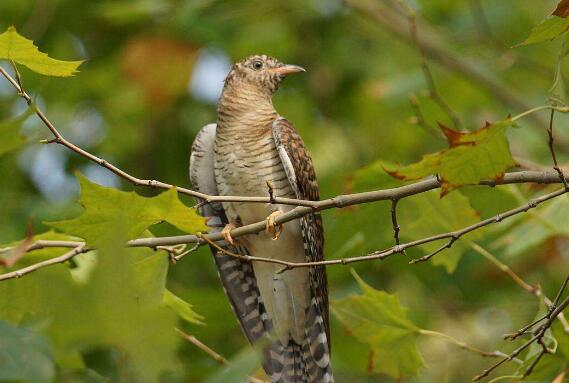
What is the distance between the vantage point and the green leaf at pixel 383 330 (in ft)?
11.1

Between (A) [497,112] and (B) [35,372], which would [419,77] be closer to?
(A) [497,112]

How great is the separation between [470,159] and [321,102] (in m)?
5.42

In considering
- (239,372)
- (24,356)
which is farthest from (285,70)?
(239,372)

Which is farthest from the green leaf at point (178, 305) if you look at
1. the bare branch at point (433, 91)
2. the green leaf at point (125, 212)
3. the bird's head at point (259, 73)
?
the bird's head at point (259, 73)

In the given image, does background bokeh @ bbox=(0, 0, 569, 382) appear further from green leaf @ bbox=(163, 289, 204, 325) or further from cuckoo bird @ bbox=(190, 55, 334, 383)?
green leaf @ bbox=(163, 289, 204, 325)

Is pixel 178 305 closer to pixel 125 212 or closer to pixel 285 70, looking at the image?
pixel 125 212

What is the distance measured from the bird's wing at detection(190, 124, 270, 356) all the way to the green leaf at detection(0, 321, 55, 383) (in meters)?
2.19

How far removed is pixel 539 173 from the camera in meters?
2.71

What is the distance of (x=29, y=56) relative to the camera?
8.92 feet

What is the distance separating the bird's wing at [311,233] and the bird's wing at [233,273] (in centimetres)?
22

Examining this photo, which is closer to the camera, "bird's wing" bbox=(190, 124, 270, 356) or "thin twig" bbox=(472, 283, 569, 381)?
"thin twig" bbox=(472, 283, 569, 381)

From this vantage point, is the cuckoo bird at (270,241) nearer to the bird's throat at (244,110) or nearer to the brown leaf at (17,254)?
the bird's throat at (244,110)

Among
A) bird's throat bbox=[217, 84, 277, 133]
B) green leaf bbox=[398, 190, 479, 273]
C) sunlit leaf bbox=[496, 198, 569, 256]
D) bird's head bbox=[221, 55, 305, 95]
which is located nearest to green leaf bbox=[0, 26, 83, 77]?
green leaf bbox=[398, 190, 479, 273]

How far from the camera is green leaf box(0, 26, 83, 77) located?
2637 millimetres
